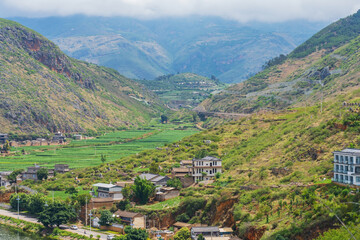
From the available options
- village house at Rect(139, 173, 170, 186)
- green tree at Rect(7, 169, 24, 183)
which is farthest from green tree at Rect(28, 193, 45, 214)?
green tree at Rect(7, 169, 24, 183)

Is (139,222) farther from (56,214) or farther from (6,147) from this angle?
(6,147)

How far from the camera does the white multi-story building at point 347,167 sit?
180ft

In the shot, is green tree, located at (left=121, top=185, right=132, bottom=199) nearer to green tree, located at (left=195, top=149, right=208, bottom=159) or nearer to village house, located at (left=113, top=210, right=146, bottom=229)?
village house, located at (left=113, top=210, right=146, bottom=229)

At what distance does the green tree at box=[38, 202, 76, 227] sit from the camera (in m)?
79.2

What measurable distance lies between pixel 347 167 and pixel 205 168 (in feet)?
104

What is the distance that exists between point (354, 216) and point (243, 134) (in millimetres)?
57850

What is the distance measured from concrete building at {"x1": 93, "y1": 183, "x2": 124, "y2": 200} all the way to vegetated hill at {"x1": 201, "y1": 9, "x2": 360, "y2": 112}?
49035mm

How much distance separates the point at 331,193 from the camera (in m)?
55.8

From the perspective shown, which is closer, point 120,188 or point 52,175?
point 120,188

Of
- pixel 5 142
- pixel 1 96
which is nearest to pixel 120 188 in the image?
pixel 5 142

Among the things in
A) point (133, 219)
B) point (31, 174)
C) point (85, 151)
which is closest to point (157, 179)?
point (133, 219)

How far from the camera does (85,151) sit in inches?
6083

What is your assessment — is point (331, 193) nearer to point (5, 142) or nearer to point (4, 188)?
point (4, 188)

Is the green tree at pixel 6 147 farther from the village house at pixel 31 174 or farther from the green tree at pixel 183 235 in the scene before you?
the green tree at pixel 183 235
